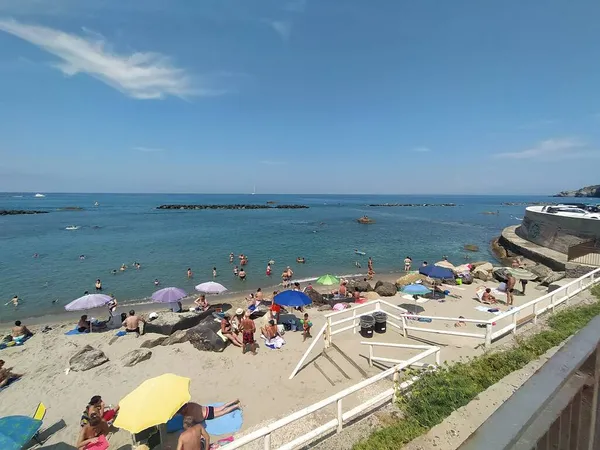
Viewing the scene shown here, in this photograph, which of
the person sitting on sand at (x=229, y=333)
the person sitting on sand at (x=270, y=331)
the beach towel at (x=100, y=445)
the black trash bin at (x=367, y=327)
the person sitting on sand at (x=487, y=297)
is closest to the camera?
the beach towel at (x=100, y=445)

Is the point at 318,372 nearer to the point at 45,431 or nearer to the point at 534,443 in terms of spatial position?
the point at 45,431

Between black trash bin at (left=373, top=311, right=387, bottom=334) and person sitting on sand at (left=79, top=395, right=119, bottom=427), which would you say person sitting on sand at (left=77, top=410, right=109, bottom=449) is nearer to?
person sitting on sand at (left=79, top=395, right=119, bottom=427)

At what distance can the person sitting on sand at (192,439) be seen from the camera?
215 inches

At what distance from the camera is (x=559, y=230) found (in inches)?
1017

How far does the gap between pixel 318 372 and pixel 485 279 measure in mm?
17107

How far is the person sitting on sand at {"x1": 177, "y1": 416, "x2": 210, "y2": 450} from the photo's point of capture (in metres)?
5.47

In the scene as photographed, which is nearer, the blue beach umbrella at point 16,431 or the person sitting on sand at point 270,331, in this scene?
the blue beach umbrella at point 16,431

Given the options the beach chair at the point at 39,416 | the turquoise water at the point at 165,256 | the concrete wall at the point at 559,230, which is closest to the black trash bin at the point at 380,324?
the beach chair at the point at 39,416

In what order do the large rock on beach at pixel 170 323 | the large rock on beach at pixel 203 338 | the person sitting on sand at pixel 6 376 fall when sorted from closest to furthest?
1. the person sitting on sand at pixel 6 376
2. the large rock on beach at pixel 203 338
3. the large rock on beach at pixel 170 323

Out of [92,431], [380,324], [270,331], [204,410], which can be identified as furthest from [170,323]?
[380,324]

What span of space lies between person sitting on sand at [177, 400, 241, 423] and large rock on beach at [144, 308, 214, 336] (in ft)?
19.4

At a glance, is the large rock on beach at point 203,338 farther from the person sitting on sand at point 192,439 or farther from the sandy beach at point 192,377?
the person sitting on sand at point 192,439

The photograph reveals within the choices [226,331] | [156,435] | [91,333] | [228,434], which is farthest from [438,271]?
[91,333]

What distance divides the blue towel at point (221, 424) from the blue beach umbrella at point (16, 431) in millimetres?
2667
